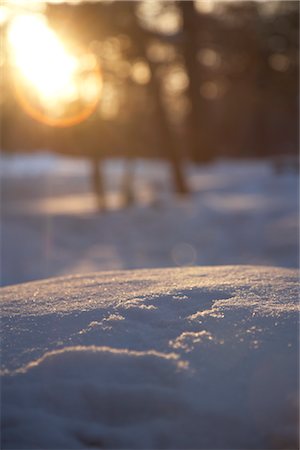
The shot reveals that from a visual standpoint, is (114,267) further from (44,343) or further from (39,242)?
(44,343)

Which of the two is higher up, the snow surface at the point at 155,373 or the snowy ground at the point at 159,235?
the snowy ground at the point at 159,235

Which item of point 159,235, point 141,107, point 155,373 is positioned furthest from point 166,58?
point 155,373

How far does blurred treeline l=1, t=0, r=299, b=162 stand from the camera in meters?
12.2

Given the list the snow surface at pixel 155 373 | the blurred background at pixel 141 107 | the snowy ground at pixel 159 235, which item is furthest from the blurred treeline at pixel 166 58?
the snow surface at pixel 155 373

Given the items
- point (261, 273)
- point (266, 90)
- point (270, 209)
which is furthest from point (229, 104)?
point (261, 273)

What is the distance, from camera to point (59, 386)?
1.98m

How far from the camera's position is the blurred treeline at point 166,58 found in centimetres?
1222

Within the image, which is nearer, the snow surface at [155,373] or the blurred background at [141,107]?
the snow surface at [155,373]

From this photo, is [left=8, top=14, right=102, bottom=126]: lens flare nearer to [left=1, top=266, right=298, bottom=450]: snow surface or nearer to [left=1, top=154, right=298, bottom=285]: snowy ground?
[left=1, top=154, right=298, bottom=285]: snowy ground

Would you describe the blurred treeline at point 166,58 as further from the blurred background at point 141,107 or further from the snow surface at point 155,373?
the snow surface at point 155,373

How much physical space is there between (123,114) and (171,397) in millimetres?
13313

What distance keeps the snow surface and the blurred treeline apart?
31.8 feet

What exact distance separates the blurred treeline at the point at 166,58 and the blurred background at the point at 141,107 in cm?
3

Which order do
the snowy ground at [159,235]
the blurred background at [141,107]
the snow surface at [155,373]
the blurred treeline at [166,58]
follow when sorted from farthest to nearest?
the blurred treeline at [166,58] → the blurred background at [141,107] → the snowy ground at [159,235] → the snow surface at [155,373]
